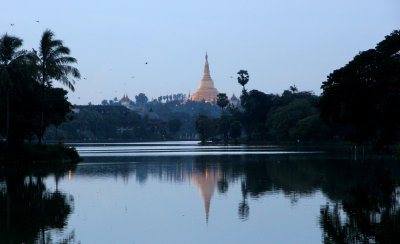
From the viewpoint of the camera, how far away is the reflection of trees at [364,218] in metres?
19.0

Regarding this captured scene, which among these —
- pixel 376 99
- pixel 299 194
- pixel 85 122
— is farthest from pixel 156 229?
pixel 85 122

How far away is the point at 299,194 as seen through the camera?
3048 cm

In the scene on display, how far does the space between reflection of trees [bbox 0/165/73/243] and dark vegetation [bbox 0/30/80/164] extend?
564 inches

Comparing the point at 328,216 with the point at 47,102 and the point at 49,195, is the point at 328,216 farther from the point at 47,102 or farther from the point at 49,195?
the point at 47,102

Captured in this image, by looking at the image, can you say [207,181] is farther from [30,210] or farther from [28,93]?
[28,93]

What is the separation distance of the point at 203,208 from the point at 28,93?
32500 millimetres

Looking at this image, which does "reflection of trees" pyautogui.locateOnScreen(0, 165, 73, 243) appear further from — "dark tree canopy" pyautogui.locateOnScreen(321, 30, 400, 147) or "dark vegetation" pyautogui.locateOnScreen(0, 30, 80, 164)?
"dark tree canopy" pyautogui.locateOnScreen(321, 30, 400, 147)

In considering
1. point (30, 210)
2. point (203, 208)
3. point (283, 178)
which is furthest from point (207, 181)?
point (30, 210)

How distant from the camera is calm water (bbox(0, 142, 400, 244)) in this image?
19.8m

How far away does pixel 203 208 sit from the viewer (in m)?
26.0

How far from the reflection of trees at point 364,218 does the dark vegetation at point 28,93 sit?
29437 mm

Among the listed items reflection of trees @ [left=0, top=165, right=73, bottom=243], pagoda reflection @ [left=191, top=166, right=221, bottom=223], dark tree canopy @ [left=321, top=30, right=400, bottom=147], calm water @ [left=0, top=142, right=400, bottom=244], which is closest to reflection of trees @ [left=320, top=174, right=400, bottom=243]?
calm water @ [left=0, top=142, right=400, bottom=244]

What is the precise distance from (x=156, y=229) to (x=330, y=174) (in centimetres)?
2246

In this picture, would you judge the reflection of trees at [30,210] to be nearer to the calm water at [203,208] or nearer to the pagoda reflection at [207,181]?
the calm water at [203,208]
